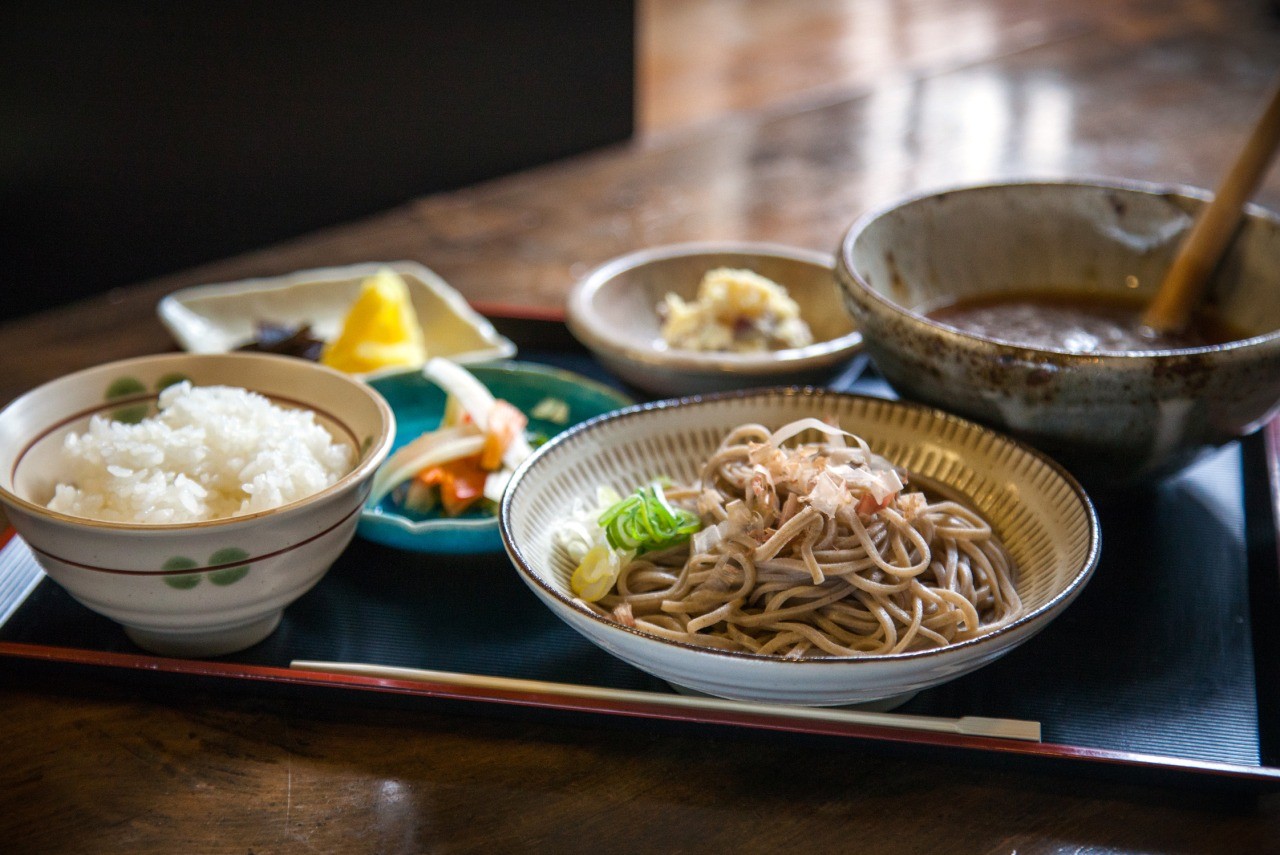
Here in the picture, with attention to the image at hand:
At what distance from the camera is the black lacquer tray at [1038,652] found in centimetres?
121

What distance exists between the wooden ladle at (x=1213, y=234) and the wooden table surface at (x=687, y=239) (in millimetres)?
823

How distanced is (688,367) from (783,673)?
2.58ft

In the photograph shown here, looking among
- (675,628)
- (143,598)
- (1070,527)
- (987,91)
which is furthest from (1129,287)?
(987,91)

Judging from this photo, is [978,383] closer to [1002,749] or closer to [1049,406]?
[1049,406]

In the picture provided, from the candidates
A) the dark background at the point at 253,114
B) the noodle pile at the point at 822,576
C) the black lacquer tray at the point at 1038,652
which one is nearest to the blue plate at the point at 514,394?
the black lacquer tray at the point at 1038,652

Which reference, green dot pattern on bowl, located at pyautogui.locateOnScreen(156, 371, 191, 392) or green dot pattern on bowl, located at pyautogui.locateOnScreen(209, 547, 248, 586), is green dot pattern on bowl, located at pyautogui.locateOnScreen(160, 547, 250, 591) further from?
green dot pattern on bowl, located at pyautogui.locateOnScreen(156, 371, 191, 392)

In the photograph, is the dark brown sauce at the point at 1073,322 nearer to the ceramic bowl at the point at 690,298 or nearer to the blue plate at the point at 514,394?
the ceramic bowl at the point at 690,298

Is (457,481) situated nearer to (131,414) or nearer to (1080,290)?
(131,414)

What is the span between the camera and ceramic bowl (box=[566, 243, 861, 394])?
1808 mm

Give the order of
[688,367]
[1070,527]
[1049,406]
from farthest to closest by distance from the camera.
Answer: [688,367]
[1049,406]
[1070,527]

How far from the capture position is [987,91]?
4.03 meters

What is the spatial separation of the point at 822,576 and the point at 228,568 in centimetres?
66

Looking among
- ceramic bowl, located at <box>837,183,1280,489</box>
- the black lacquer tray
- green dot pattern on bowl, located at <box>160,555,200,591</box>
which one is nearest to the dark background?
the black lacquer tray

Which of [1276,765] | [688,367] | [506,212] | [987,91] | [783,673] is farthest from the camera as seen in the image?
[987,91]
